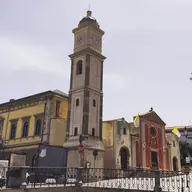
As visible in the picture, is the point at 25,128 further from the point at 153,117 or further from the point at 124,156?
the point at 153,117

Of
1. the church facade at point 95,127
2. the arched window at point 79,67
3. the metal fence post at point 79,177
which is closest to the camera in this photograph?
the metal fence post at point 79,177

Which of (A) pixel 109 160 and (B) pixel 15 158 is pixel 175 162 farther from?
(B) pixel 15 158

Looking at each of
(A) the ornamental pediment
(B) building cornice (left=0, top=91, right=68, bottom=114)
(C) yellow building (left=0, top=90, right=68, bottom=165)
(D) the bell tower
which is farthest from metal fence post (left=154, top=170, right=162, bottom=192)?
(A) the ornamental pediment

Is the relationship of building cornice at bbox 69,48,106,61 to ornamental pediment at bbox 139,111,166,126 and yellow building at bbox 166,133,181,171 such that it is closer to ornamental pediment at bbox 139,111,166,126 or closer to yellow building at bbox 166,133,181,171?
ornamental pediment at bbox 139,111,166,126

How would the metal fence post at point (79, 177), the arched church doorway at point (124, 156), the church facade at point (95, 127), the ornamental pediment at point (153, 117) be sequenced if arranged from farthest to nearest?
the ornamental pediment at point (153, 117) < the arched church doorway at point (124, 156) < the church facade at point (95, 127) < the metal fence post at point (79, 177)

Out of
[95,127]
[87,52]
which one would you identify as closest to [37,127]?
[95,127]

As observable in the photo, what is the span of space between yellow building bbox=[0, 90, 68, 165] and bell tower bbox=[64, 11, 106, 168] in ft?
7.37

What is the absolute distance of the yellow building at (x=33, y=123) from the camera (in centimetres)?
3003

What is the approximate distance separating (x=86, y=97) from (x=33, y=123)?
298 inches

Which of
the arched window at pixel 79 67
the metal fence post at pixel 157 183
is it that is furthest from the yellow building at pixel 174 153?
the metal fence post at pixel 157 183

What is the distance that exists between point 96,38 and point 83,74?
5.05m

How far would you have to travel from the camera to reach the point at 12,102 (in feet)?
116

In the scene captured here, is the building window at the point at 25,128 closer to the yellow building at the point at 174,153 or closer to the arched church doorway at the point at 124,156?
the arched church doorway at the point at 124,156

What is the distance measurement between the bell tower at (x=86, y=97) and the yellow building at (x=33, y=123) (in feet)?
7.37
